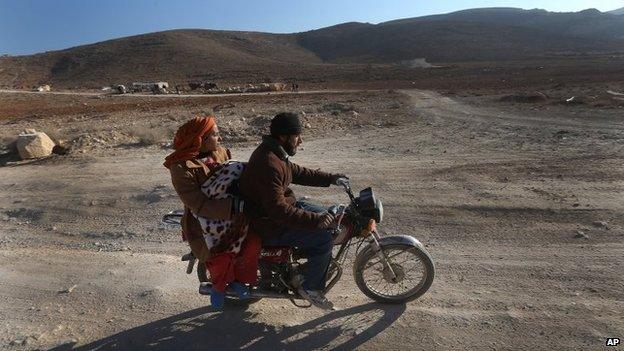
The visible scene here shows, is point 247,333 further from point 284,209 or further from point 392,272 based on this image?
point 392,272

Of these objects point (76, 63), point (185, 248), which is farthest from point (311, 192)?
point (76, 63)

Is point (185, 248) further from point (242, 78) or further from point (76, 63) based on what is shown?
point (76, 63)

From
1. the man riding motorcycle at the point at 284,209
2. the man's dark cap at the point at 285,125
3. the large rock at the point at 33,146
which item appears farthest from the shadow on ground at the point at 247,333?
the large rock at the point at 33,146

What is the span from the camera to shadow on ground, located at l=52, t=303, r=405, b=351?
14.0ft

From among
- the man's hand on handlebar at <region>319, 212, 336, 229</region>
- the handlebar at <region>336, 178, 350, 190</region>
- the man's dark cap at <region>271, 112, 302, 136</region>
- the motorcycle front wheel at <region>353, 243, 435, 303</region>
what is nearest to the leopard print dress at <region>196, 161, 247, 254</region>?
the man's dark cap at <region>271, 112, 302, 136</region>

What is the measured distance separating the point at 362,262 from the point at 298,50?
11001 centimetres

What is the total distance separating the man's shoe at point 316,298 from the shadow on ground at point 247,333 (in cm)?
18

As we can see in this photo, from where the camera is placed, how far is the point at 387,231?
269 inches

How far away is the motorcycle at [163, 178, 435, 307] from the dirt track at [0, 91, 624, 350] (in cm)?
20

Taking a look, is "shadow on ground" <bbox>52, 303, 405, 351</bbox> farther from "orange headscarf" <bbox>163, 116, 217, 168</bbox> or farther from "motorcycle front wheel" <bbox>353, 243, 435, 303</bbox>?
"orange headscarf" <bbox>163, 116, 217, 168</bbox>

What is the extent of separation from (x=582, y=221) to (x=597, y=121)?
32.1 feet

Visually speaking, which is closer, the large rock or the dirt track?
the dirt track

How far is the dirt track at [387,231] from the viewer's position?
438cm

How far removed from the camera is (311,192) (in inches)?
332
